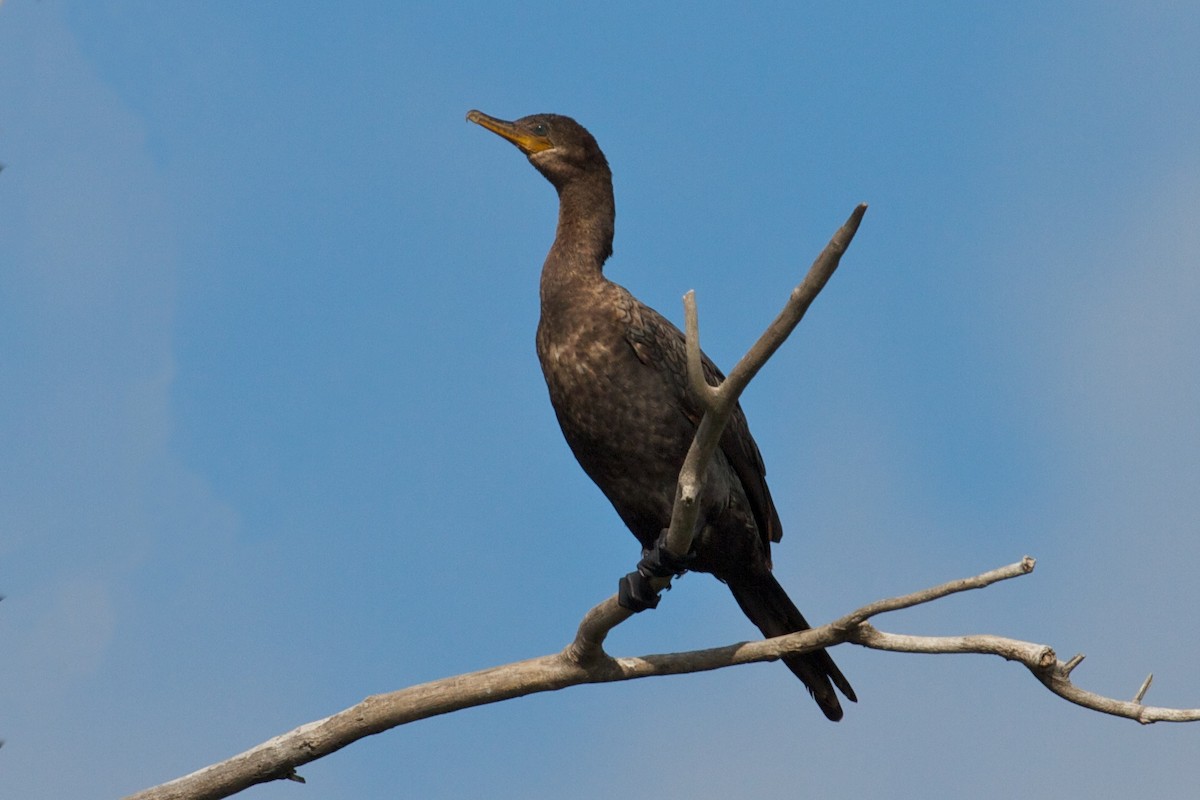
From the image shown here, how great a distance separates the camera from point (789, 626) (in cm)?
677

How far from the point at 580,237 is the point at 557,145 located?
1.98 ft

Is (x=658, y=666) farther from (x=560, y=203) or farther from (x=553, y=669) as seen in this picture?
(x=560, y=203)

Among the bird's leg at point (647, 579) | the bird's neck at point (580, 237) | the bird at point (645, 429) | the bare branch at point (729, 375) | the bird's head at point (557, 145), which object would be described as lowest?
the bird's leg at point (647, 579)

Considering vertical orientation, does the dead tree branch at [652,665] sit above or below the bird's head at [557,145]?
below

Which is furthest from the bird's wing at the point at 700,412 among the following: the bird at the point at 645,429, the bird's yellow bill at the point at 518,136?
the bird's yellow bill at the point at 518,136

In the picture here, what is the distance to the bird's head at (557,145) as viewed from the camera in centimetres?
715

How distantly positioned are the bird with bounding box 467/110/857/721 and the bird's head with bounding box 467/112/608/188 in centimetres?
25

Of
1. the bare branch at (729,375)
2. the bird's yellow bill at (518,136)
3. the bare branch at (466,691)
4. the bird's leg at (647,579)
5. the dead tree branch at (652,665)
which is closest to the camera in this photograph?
the bare branch at (729,375)

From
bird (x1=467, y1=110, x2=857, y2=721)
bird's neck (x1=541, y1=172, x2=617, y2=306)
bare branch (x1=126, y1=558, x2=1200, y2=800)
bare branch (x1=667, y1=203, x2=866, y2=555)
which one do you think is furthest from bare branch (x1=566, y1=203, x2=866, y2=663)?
bird's neck (x1=541, y1=172, x2=617, y2=306)

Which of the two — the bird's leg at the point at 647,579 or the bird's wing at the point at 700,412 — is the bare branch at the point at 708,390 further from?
the bird's wing at the point at 700,412

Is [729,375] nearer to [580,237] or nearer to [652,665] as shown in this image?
[652,665]

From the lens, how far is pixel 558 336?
6551 mm

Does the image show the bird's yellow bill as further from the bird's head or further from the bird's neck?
the bird's neck

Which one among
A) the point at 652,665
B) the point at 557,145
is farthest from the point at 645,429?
the point at 557,145
